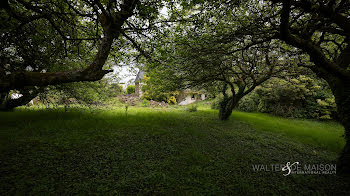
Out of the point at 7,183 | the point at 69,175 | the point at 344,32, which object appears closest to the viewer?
the point at 7,183

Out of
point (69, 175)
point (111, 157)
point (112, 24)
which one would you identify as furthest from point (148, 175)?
point (112, 24)

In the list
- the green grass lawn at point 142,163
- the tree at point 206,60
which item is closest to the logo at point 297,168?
the green grass lawn at point 142,163

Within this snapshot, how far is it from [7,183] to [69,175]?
3.35 feet

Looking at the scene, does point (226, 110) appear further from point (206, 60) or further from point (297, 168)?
point (297, 168)

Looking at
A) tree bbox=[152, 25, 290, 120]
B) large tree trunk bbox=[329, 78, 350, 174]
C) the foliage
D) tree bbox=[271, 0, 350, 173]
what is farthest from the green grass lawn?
the foliage

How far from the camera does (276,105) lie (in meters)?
15.3

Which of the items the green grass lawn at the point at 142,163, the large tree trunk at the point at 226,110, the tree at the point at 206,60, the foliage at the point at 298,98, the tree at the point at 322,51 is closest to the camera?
the green grass lawn at the point at 142,163

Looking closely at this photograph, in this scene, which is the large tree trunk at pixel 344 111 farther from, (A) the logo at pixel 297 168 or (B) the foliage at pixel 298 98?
(B) the foliage at pixel 298 98

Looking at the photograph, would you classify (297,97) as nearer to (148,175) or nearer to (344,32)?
(344,32)

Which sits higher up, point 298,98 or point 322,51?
point 322,51

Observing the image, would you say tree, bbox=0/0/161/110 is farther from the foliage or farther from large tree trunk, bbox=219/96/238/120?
the foliage

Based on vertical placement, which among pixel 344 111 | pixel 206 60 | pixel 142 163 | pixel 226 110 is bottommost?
pixel 142 163

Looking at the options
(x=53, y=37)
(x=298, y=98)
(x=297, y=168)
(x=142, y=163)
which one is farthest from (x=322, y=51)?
(x=298, y=98)

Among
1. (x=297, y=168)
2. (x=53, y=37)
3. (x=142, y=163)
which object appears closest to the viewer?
(x=142, y=163)
